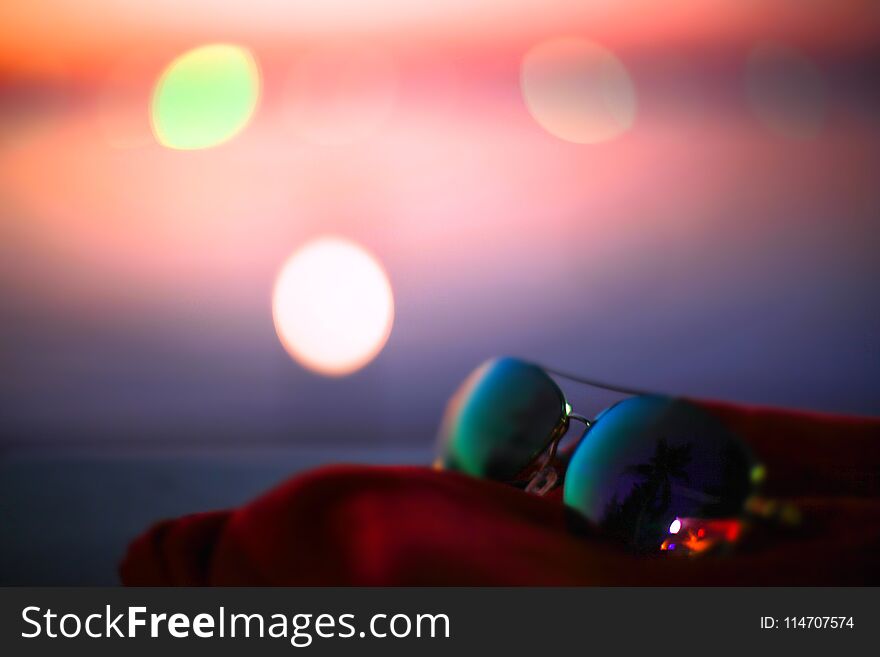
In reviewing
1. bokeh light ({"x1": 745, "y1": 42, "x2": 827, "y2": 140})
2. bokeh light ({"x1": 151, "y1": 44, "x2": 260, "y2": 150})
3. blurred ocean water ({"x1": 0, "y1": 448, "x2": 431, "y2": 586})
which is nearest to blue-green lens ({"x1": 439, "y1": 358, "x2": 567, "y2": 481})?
blurred ocean water ({"x1": 0, "y1": 448, "x2": 431, "y2": 586})

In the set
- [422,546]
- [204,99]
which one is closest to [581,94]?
[204,99]

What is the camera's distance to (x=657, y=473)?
64cm

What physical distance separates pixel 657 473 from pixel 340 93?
4.70 feet

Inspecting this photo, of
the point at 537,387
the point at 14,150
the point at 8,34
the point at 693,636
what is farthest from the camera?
the point at 14,150

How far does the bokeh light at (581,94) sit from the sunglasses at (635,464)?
118 cm

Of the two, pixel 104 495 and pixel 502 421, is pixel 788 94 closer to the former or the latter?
pixel 502 421

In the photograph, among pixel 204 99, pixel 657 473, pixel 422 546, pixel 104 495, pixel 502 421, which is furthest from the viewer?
pixel 204 99

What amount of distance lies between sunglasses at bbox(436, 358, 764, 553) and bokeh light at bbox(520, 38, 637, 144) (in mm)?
1180

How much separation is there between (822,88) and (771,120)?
168 millimetres

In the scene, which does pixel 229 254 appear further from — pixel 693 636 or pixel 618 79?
pixel 693 636

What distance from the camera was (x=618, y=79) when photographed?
A: 177 cm

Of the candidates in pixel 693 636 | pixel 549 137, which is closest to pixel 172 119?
pixel 549 137

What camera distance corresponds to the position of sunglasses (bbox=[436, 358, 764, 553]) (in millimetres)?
618

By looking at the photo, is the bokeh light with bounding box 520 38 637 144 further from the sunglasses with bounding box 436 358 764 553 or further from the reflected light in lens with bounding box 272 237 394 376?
the sunglasses with bounding box 436 358 764 553
